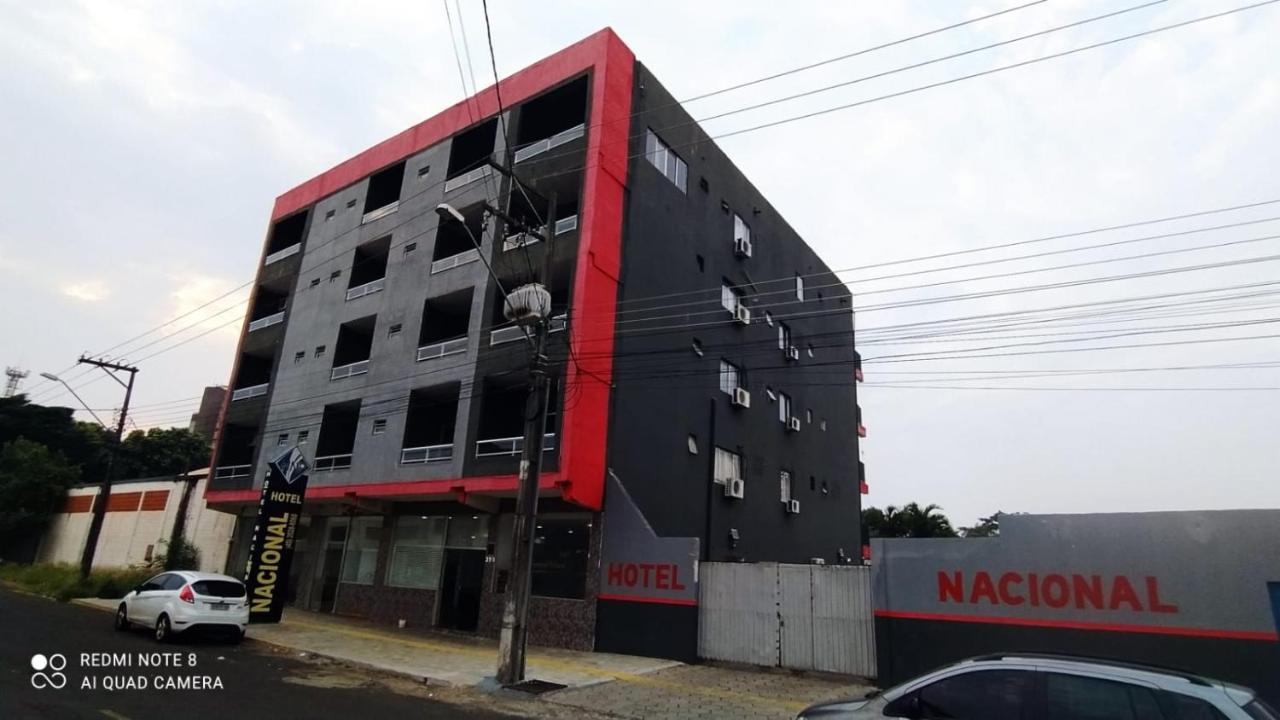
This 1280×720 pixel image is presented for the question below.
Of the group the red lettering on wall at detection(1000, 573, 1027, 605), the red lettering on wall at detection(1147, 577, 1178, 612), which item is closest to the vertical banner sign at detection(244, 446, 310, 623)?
the red lettering on wall at detection(1000, 573, 1027, 605)

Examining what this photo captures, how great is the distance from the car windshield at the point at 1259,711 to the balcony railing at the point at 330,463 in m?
24.0

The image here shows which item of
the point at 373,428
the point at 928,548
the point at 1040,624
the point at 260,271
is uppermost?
the point at 260,271

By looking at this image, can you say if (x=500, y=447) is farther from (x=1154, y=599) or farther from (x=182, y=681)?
(x=1154, y=599)

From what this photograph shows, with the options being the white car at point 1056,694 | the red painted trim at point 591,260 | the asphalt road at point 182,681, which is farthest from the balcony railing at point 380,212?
the white car at point 1056,694

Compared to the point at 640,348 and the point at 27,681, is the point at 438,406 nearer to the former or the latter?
the point at 640,348

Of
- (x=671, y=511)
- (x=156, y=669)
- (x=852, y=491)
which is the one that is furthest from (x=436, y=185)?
(x=852, y=491)

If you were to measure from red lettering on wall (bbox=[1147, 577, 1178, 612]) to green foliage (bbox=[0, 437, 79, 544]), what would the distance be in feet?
171

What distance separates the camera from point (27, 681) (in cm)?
985

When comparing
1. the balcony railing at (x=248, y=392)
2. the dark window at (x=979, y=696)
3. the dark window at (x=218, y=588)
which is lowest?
the dark window at (x=218, y=588)

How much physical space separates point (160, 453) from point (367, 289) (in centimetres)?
→ 4361

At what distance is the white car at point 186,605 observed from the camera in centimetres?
1455

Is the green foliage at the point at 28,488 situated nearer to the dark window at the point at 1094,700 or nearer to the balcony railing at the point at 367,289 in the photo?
the balcony railing at the point at 367,289

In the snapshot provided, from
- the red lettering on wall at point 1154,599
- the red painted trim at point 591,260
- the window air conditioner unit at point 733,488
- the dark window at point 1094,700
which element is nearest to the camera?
the dark window at point 1094,700

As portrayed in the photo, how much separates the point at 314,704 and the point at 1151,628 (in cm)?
1315
